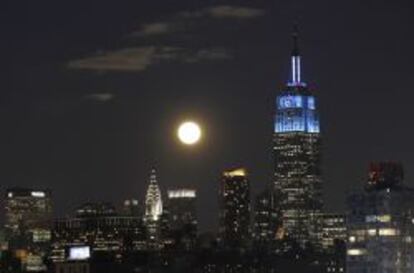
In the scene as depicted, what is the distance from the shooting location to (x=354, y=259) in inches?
5630

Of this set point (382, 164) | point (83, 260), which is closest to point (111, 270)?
point (83, 260)

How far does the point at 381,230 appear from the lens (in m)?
140

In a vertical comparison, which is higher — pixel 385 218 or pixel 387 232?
pixel 385 218

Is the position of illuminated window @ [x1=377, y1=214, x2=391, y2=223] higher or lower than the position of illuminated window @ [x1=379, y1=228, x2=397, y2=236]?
higher

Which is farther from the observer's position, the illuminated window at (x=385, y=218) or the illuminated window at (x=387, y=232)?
the illuminated window at (x=385, y=218)

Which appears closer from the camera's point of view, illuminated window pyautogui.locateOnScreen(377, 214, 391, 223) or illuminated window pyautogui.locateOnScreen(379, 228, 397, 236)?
illuminated window pyautogui.locateOnScreen(379, 228, 397, 236)

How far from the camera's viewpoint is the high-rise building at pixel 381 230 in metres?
138

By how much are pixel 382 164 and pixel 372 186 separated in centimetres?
542

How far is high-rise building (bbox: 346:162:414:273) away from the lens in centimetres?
13825

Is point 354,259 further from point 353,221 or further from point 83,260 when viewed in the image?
point 83,260

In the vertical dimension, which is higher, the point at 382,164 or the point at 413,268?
the point at 382,164

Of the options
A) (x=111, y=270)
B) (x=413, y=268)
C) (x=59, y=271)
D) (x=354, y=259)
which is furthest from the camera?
(x=111, y=270)

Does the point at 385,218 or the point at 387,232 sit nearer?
the point at 387,232

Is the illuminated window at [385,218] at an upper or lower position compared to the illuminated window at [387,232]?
upper
